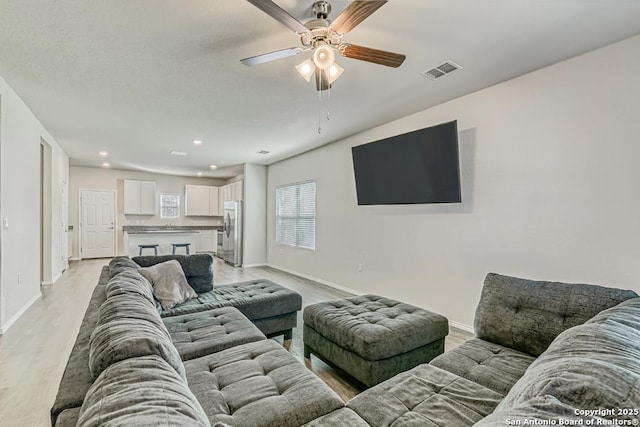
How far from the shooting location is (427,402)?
128cm

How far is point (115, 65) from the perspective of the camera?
8.70ft

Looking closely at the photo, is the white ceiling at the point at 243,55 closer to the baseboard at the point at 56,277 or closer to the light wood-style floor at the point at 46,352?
the light wood-style floor at the point at 46,352

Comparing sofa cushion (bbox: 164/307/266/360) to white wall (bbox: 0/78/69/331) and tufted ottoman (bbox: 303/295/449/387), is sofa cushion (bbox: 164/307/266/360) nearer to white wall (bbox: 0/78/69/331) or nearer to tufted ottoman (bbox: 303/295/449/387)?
tufted ottoman (bbox: 303/295/449/387)

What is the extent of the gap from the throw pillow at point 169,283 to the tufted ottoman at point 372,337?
1189mm

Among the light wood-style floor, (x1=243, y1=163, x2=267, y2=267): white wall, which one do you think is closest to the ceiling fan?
the light wood-style floor

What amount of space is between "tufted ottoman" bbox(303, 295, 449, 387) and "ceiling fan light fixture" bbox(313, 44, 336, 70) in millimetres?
1803

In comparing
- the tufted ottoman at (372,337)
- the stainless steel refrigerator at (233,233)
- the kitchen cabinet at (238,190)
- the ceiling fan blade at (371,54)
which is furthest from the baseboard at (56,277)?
the ceiling fan blade at (371,54)

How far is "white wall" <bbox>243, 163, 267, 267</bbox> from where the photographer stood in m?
7.28

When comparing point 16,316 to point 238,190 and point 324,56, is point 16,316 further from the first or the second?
A: point 238,190

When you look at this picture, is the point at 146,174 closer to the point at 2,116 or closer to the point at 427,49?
the point at 2,116

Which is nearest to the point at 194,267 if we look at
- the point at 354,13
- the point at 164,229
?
the point at 354,13

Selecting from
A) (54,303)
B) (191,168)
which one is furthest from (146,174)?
(54,303)

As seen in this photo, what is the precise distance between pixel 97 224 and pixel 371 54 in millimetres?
9212

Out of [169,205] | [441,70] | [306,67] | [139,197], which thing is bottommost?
[169,205]
